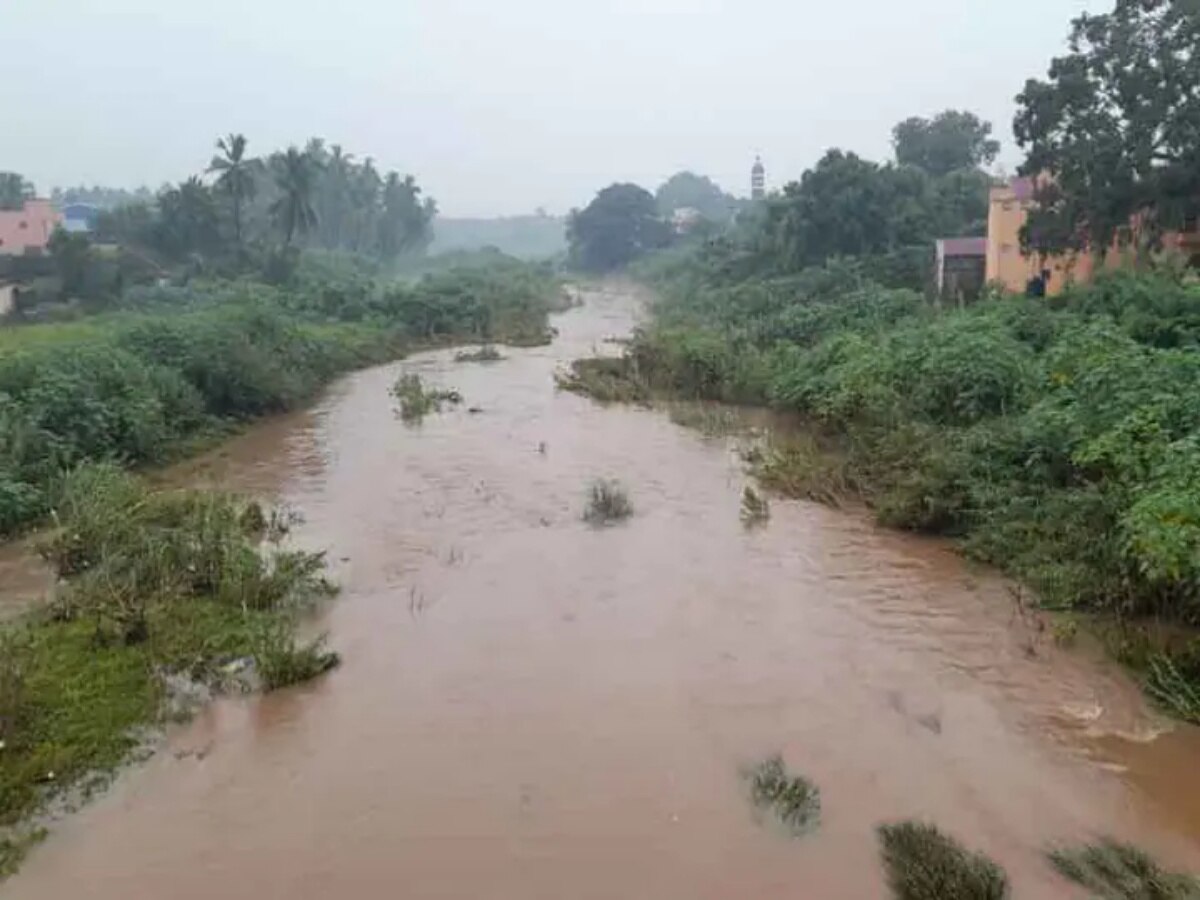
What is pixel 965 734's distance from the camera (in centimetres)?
687

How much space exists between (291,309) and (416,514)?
64.5ft

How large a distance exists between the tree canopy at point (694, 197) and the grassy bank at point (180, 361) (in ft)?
213

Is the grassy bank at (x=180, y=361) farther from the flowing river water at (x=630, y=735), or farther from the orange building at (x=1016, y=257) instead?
the orange building at (x=1016, y=257)

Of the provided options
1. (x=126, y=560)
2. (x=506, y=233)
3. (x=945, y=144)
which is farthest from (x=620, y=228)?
(x=506, y=233)

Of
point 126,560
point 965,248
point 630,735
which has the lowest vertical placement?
point 630,735

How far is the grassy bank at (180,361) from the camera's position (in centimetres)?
1272

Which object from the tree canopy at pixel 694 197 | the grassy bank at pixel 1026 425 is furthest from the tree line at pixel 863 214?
the tree canopy at pixel 694 197

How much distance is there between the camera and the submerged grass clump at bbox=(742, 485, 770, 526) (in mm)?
11797

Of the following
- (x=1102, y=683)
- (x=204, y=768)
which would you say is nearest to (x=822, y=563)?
(x=1102, y=683)

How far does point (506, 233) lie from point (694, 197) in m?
40.3

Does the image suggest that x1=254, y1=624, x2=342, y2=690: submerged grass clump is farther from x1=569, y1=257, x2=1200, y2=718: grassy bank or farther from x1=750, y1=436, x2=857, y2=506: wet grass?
x1=750, y1=436, x2=857, y2=506: wet grass

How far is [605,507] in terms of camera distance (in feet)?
39.3

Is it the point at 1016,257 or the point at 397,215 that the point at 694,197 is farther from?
the point at 1016,257

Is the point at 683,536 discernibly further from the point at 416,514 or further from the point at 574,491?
the point at 416,514
